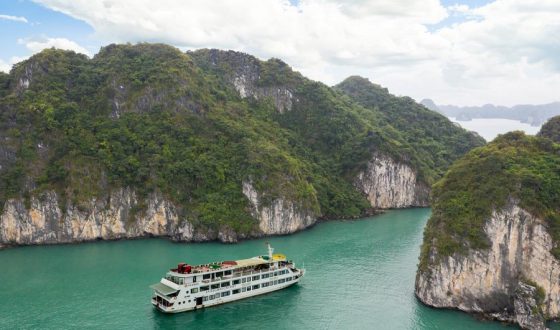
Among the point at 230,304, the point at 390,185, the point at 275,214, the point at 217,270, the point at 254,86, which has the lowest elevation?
the point at 230,304

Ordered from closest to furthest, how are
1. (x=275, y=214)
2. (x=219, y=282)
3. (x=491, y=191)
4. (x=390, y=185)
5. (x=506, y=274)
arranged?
(x=506, y=274) → (x=491, y=191) → (x=219, y=282) → (x=275, y=214) → (x=390, y=185)

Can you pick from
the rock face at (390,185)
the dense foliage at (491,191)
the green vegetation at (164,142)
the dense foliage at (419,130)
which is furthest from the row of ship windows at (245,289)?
the dense foliage at (419,130)

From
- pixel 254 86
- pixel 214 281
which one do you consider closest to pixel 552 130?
pixel 214 281

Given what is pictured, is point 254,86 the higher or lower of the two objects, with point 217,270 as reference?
higher

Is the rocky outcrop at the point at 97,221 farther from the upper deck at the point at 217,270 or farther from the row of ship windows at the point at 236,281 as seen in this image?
the row of ship windows at the point at 236,281

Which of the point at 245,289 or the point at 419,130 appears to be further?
the point at 419,130

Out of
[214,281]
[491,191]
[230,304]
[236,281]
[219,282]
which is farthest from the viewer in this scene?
[236,281]

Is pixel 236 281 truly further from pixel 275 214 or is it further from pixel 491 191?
pixel 491 191
